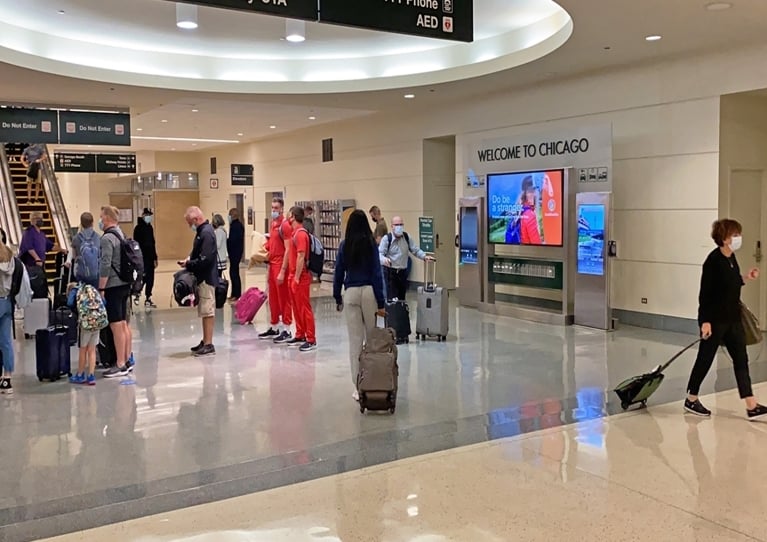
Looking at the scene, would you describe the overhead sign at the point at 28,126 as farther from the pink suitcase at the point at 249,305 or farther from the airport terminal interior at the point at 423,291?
the pink suitcase at the point at 249,305

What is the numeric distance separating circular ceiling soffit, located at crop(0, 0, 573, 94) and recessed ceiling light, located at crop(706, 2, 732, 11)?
1583 mm

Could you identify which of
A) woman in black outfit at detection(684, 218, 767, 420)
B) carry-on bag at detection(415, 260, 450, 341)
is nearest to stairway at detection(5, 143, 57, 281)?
carry-on bag at detection(415, 260, 450, 341)

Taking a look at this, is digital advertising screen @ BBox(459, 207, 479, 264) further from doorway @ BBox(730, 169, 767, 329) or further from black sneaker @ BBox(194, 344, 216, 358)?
black sneaker @ BBox(194, 344, 216, 358)

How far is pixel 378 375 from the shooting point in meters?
5.66

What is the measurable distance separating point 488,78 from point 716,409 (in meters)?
6.47

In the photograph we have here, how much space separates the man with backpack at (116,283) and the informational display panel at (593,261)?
6.11 meters

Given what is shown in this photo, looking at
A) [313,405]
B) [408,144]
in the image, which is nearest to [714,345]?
[313,405]

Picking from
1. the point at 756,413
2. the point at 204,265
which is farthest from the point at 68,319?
the point at 756,413

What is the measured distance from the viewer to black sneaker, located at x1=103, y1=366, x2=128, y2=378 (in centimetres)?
717

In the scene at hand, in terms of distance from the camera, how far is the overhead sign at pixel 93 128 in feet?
39.8

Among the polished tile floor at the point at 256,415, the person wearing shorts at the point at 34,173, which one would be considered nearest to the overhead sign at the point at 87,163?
the person wearing shorts at the point at 34,173

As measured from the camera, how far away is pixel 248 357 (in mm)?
8109

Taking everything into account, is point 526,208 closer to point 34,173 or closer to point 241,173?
point 241,173

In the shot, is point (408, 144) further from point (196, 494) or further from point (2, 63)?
point (196, 494)
